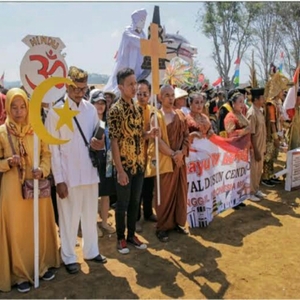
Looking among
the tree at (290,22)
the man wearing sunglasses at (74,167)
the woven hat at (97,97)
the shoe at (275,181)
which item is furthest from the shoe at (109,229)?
the tree at (290,22)

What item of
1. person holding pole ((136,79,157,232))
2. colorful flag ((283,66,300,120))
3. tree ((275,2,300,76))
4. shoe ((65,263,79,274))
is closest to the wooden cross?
person holding pole ((136,79,157,232))

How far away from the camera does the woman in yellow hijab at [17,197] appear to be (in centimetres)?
297

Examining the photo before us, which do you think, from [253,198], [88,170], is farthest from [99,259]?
[253,198]

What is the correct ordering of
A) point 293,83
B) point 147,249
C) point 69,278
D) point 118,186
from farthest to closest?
1. point 293,83
2. point 147,249
3. point 118,186
4. point 69,278

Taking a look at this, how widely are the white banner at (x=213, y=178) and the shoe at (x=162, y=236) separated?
0.43 meters

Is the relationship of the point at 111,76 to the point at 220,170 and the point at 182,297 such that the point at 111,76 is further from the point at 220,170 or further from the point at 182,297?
the point at 182,297

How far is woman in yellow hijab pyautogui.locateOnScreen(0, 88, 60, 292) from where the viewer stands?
9.73 feet

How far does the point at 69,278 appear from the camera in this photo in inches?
128

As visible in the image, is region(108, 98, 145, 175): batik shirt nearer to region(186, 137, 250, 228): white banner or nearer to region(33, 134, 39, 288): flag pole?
region(33, 134, 39, 288): flag pole

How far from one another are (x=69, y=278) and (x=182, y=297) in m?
1.05

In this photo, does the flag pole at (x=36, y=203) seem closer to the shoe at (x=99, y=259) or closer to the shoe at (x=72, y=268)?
the shoe at (x=72, y=268)

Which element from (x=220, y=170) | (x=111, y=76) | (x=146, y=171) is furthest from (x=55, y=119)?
(x=111, y=76)

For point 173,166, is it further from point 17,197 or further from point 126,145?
point 17,197

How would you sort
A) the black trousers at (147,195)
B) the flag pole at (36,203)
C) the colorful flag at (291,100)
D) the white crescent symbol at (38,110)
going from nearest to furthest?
the white crescent symbol at (38,110)
the flag pole at (36,203)
the black trousers at (147,195)
the colorful flag at (291,100)
